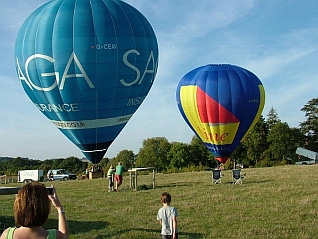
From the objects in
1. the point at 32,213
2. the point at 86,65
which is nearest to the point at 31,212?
the point at 32,213

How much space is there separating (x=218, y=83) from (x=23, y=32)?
11100mm

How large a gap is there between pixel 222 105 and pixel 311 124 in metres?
53.3

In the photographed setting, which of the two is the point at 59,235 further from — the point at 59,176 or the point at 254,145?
the point at 254,145

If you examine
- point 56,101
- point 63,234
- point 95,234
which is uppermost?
point 56,101

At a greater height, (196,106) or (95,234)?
(196,106)

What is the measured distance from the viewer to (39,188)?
10.0 ft

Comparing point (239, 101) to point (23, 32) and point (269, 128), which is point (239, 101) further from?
point (269, 128)

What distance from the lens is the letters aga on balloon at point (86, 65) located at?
48.4 ft

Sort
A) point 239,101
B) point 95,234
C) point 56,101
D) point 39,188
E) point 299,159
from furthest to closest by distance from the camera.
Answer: point 299,159 → point 239,101 → point 56,101 → point 95,234 → point 39,188

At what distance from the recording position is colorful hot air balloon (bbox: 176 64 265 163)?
77.4 ft

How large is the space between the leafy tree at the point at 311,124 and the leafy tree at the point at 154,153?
2273 centimetres

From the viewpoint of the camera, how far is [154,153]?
81750 mm

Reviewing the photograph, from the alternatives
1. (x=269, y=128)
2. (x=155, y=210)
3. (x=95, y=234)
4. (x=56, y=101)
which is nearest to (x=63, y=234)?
(x=95, y=234)

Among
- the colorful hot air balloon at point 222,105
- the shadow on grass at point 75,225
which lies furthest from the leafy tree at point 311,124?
the shadow on grass at point 75,225
